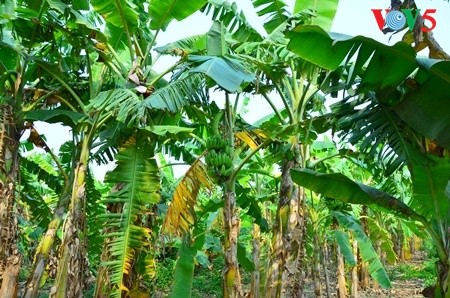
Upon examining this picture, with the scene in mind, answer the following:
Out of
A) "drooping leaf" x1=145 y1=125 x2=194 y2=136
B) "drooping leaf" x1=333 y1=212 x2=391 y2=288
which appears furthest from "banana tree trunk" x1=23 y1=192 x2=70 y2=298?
"drooping leaf" x1=333 y1=212 x2=391 y2=288

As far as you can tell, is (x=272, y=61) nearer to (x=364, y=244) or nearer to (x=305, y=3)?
(x=305, y=3)

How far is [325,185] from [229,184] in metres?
1.15

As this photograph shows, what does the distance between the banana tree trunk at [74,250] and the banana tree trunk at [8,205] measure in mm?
632

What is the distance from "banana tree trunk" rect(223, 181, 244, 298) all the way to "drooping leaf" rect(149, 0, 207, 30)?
176 centimetres

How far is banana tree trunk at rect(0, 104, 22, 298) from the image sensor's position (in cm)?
439

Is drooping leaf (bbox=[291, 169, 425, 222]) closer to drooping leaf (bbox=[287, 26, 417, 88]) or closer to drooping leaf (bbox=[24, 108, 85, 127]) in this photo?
drooping leaf (bbox=[287, 26, 417, 88])

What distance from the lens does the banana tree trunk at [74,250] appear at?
4.10 metres

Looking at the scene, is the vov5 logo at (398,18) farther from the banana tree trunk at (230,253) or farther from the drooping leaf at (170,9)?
the banana tree trunk at (230,253)

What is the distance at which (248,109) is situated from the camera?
10.5 metres

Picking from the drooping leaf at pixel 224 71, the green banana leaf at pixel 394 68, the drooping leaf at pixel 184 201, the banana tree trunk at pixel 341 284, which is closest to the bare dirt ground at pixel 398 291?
the banana tree trunk at pixel 341 284

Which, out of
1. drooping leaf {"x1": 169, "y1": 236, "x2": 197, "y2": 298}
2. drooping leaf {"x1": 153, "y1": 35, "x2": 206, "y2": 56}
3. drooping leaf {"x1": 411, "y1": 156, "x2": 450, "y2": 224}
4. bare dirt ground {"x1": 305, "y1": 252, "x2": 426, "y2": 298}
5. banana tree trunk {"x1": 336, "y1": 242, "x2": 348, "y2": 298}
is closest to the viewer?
drooping leaf {"x1": 411, "y1": 156, "x2": 450, "y2": 224}

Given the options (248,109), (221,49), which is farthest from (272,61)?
(248,109)

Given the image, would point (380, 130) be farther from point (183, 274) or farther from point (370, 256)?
point (370, 256)

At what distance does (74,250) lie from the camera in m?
4.18
